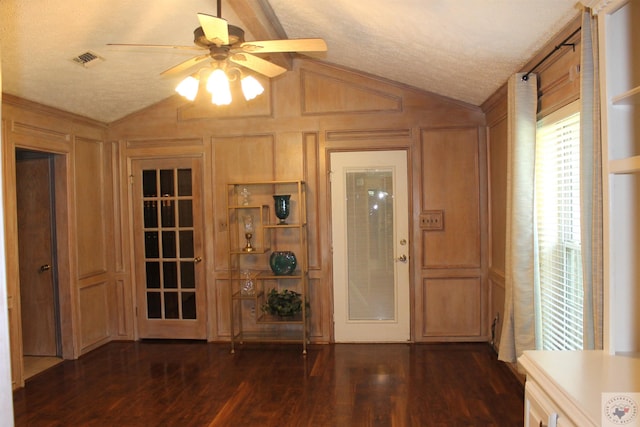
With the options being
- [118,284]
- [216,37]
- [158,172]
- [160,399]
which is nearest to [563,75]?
[216,37]

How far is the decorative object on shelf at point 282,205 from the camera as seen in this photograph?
4707 mm

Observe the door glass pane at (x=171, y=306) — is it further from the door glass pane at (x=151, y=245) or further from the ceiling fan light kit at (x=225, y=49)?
the ceiling fan light kit at (x=225, y=49)

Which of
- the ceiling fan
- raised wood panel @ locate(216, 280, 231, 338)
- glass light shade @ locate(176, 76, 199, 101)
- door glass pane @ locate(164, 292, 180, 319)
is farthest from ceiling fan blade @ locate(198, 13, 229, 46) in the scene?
door glass pane @ locate(164, 292, 180, 319)

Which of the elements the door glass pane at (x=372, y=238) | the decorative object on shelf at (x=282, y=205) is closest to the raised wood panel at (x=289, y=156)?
the decorative object on shelf at (x=282, y=205)

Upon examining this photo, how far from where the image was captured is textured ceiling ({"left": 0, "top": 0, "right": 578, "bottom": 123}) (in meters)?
2.74

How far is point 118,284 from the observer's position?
5160 millimetres

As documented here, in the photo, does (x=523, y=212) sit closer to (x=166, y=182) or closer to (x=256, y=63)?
(x=256, y=63)

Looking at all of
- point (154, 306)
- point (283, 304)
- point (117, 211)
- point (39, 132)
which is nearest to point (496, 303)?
point (283, 304)

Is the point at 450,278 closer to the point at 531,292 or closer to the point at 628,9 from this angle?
the point at 531,292

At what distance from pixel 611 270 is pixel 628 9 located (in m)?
1.05

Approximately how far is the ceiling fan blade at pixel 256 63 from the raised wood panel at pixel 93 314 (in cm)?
320

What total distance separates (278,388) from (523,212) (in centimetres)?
235

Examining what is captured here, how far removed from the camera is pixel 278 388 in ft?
12.2

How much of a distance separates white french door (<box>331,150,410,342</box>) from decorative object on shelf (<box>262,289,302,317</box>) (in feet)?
1.39
